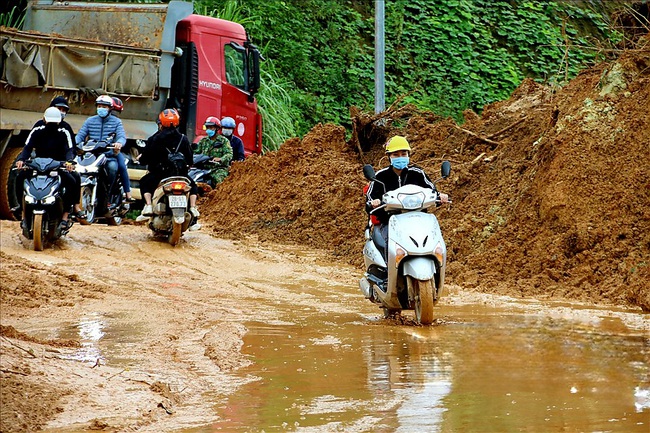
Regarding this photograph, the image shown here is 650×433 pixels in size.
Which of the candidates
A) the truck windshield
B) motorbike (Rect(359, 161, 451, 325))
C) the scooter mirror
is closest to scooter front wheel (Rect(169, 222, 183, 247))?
motorbike (Rect(359, 161, 451, 325))

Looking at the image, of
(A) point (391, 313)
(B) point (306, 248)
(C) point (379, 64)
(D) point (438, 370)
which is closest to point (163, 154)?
(B) point (306, 248)

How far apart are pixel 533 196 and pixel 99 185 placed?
7.14m

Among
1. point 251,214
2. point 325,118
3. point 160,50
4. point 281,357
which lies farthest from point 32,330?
point 325,118

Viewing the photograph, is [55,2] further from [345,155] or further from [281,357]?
[281,357]

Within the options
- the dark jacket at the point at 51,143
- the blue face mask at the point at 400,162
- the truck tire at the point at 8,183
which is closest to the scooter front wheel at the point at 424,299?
the blue face mask at the point at 400,162

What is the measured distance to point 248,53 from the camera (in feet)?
77.8

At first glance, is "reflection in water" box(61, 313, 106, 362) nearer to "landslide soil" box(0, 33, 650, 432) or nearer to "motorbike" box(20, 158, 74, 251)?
"landslide soil" box(0, 33, 650, 432)

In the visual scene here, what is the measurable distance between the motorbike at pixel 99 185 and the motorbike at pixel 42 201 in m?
1.66

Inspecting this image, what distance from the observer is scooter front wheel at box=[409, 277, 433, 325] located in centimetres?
999

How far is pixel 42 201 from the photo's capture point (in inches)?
593

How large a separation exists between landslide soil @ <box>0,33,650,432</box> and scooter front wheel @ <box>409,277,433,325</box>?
152 centimetres

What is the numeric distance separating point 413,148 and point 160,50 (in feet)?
18.5

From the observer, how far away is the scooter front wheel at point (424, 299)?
32.8 ft

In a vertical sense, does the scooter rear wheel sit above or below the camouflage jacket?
below
